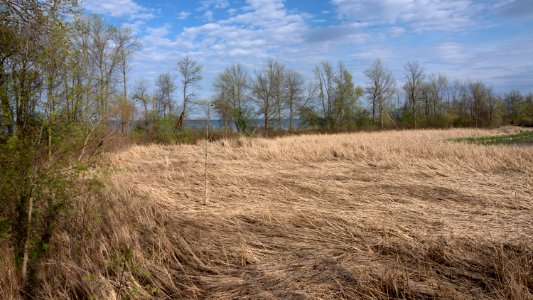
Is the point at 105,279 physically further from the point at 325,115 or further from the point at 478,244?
the point at 325,115

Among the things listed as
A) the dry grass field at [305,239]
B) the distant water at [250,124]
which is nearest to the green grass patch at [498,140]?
the dry grass field at [305,239]

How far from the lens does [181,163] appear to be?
499 inches

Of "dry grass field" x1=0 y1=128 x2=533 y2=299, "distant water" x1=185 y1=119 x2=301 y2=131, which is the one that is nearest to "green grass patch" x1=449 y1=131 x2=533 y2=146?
"dry grass field" x1=0 y1=128 x2=533 y2=299

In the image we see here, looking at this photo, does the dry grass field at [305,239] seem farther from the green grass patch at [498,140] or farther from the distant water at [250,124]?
the green grass patch at [498,140]

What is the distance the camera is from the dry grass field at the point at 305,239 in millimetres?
3484

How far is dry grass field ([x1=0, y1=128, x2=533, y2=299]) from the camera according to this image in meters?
3.48

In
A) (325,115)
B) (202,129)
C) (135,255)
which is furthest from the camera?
(325,115)

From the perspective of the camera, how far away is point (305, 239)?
4777mm

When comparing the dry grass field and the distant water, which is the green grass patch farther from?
the distant water

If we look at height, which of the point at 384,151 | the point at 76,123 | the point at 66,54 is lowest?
the point at 384,151

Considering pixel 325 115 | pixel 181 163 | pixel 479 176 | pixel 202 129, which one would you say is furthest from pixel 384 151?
pixel 325 115

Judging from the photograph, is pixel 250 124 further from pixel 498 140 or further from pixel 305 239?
pixel 305 239

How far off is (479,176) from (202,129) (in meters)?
17.8

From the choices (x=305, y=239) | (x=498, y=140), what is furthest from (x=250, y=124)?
(x=305, y=239)
